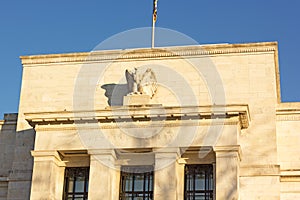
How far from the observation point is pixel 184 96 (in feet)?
111

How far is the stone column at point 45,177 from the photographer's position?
30391 mm

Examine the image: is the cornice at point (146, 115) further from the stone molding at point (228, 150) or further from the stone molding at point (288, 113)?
the stone molding at point (288, 113)

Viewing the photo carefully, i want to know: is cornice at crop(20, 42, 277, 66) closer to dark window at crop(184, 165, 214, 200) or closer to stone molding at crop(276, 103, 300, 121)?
stone molding at crop(276, 103, 300, 121)

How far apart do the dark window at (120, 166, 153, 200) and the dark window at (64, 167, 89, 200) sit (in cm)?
183

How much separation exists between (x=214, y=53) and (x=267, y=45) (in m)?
2.80

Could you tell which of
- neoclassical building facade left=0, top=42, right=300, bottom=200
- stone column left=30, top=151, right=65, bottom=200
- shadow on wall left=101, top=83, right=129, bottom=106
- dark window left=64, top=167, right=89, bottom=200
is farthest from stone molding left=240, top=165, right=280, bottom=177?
stone column left=30, top=151, right=65, bottom=200

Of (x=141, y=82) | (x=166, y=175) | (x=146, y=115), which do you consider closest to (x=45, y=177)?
(x=146, y=115)

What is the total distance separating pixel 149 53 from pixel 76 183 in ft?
26.9

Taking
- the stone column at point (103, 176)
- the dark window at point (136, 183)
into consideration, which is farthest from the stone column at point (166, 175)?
the stone column at point (103, 176)

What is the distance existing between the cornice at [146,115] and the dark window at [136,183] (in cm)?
244

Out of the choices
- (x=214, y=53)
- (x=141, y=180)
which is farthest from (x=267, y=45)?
(x=141, y=180)

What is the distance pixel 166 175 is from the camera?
29.6 m

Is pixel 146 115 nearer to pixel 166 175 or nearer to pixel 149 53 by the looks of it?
pixel 166 175

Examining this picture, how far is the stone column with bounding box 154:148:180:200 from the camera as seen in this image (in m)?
29.3
